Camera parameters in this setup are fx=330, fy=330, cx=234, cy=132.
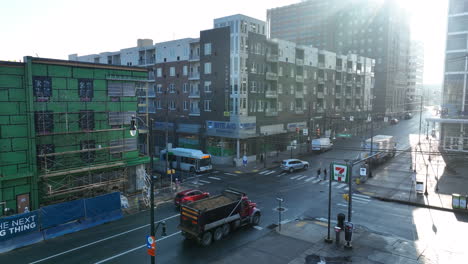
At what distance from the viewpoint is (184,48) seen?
5641 cm

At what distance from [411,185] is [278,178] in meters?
14.5

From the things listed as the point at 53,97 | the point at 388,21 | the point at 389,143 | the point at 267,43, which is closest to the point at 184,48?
the point at 267,43

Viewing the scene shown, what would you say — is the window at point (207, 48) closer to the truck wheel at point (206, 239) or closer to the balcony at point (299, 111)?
the balcony at point (299, 111)

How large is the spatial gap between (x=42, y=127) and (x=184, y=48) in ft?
112

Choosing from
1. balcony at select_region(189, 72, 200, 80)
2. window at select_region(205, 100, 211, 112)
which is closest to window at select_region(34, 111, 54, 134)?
window at select_region(205, 100, 211, 112)

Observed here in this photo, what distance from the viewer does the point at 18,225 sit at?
20.3 metres

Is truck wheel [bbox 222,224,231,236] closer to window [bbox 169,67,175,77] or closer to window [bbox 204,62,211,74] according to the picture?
window [bbox 204,62,211,74]

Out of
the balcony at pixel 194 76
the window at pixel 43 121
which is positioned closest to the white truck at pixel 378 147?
the balcony at pixel 194 76

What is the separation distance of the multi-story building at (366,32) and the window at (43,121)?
322 ft

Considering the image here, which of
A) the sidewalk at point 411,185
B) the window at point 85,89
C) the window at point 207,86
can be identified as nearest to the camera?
the window at point 85,89

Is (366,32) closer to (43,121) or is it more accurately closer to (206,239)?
(43,121)

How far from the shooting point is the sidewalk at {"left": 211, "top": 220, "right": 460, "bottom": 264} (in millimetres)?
18047

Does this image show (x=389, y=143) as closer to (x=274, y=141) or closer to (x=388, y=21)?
(x=274, y=141)

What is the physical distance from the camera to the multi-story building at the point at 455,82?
4616 cm
